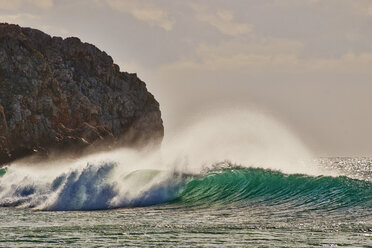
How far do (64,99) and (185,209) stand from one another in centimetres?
8016

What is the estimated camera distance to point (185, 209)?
25.9 metres

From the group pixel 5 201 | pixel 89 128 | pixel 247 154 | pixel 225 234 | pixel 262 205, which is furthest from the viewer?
pixel 89 128

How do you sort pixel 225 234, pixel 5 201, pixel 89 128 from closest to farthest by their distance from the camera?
pixel 225 234
pixel 5 201
pixel 89 128

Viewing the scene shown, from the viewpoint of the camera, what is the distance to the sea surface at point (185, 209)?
58.4 feet

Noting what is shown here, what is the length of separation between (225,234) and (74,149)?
85.9m

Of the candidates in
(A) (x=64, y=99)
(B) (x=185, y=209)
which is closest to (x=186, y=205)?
(B) (x=185, y=209)

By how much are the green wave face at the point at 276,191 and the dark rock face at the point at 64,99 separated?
190 ft

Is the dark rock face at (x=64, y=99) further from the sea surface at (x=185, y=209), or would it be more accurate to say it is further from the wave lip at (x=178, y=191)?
the wave lip at (x=178, y=191)

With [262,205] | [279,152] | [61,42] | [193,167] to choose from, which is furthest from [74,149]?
[262,205]

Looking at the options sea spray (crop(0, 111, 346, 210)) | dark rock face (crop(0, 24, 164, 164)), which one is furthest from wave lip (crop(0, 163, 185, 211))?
dark rock face (crop(0, 24, 164, 164))

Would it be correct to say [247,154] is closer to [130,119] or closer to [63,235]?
[63,235]

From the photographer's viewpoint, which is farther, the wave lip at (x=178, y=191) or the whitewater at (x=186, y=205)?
the wave lip at (x=178, y=191)

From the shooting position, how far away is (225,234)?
60.5 ft

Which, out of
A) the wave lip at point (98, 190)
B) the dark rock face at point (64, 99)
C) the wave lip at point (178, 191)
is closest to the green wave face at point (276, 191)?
the wave lip at point (178, 191)
